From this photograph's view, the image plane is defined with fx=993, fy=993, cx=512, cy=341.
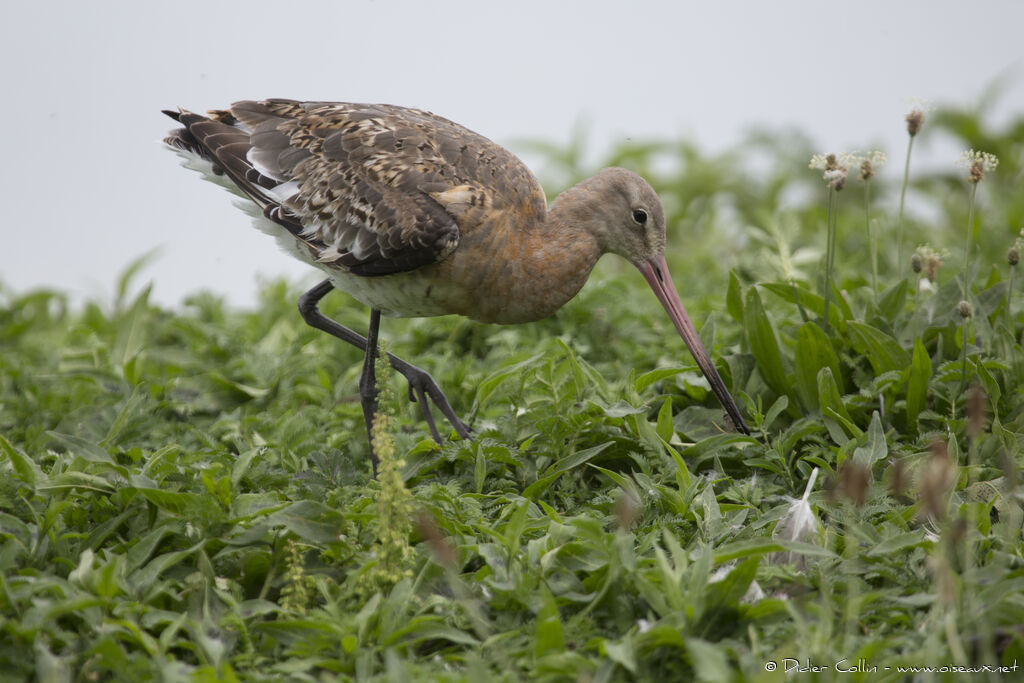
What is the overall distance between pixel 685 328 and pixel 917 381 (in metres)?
1.17

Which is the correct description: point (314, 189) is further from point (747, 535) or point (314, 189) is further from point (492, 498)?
point (747, 535)

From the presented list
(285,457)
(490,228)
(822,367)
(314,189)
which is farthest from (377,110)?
(822,367)

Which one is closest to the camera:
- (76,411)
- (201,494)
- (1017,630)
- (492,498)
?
(1017,630)

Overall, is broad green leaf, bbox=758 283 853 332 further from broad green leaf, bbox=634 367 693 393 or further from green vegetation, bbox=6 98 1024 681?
broad green leaf, bbox=634 367 693 393

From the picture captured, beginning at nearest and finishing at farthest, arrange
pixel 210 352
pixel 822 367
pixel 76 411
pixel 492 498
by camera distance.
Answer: pixel 492 498, pixel 822 367, pixel 76 411, pixel 210 352

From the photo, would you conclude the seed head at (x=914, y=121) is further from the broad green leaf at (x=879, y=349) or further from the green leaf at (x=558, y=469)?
the green leaf at (x=558, y=469)

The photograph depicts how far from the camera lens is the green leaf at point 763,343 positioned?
5090 mm

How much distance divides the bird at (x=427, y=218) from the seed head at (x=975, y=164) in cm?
148

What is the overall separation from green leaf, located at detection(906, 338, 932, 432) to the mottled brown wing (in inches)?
80.7

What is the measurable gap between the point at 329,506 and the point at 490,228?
1.81 m

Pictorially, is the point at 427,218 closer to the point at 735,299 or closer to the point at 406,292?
the point at 406,292

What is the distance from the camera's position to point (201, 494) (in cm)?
380

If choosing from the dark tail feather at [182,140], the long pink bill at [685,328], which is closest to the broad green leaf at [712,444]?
the long pink bill at [685,328]

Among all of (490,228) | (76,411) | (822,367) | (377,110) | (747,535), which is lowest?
(76,411)
